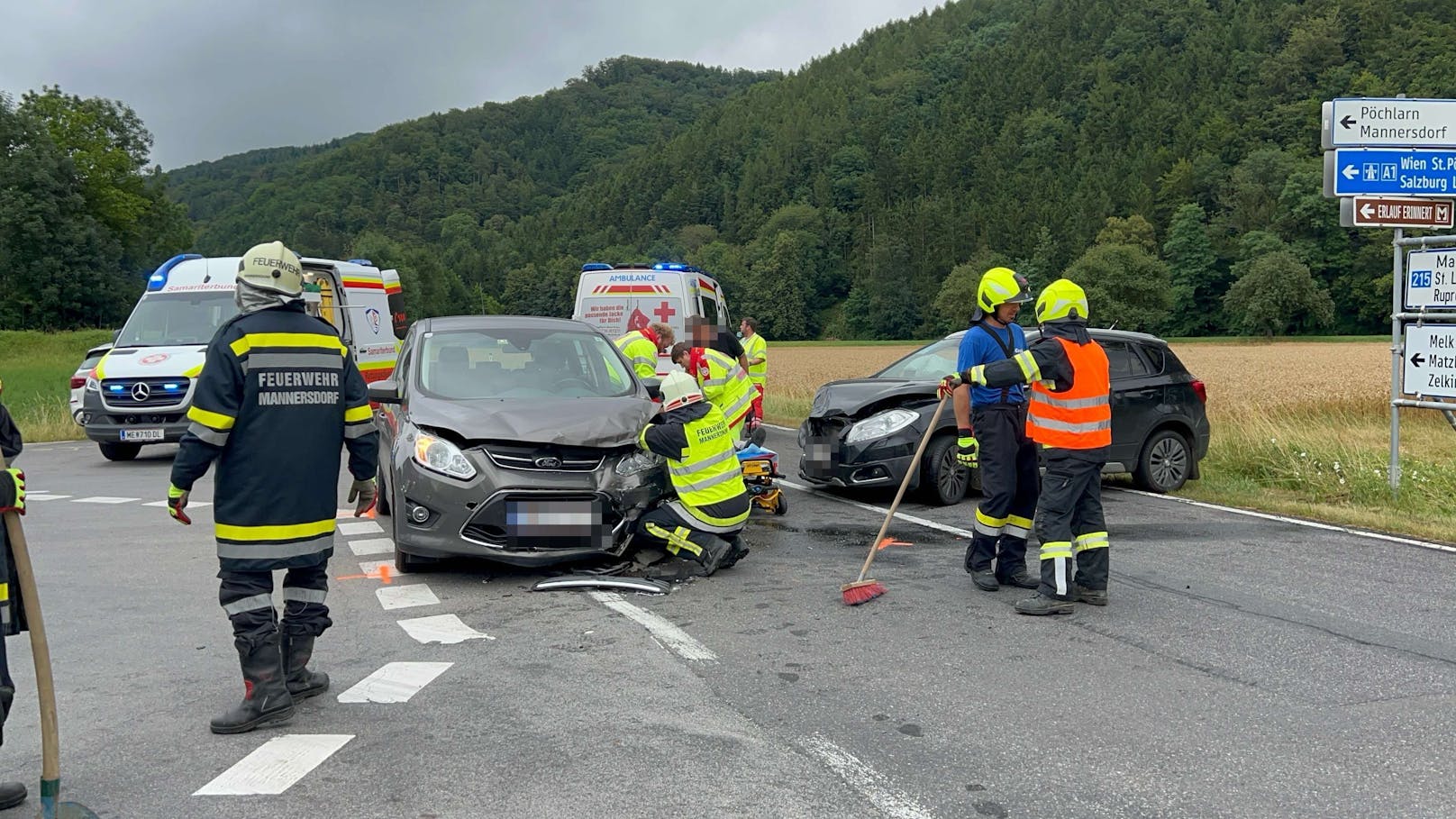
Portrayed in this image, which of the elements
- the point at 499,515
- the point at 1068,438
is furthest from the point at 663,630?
the point at 1068,438

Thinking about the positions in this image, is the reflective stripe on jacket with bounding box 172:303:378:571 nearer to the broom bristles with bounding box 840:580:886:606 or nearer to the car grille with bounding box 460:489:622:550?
the car grille with bounding box 460:489:622:550

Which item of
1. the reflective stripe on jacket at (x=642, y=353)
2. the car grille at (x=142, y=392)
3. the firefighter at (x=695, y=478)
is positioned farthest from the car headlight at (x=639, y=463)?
the car grille at (x=142, y=392)

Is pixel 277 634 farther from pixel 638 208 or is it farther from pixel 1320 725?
pixel 638 208

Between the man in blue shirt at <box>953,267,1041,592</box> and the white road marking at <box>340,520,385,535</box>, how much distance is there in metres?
4.82

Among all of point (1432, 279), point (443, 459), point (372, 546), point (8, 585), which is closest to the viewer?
point (8, 585)

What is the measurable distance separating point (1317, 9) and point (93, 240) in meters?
104

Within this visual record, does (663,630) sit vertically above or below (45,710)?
below

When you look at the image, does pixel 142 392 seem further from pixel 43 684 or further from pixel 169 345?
pixel 43 684

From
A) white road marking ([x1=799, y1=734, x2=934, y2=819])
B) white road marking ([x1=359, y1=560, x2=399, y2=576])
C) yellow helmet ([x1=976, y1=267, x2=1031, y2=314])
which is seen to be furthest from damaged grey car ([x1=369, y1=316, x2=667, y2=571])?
white road marking ([x1=799, y1=734, x2=934, y2=819])

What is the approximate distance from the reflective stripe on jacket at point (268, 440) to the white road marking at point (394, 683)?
0.65 metres

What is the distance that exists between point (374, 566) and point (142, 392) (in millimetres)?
8270

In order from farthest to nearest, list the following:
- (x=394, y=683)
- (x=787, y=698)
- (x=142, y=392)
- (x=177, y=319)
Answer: (x=177, y=319) → (x=142, y=392) → (x=394, y=683) → (x=787, y=698)

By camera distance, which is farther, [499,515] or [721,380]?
[721,380]

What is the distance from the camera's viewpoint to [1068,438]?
656 cm
